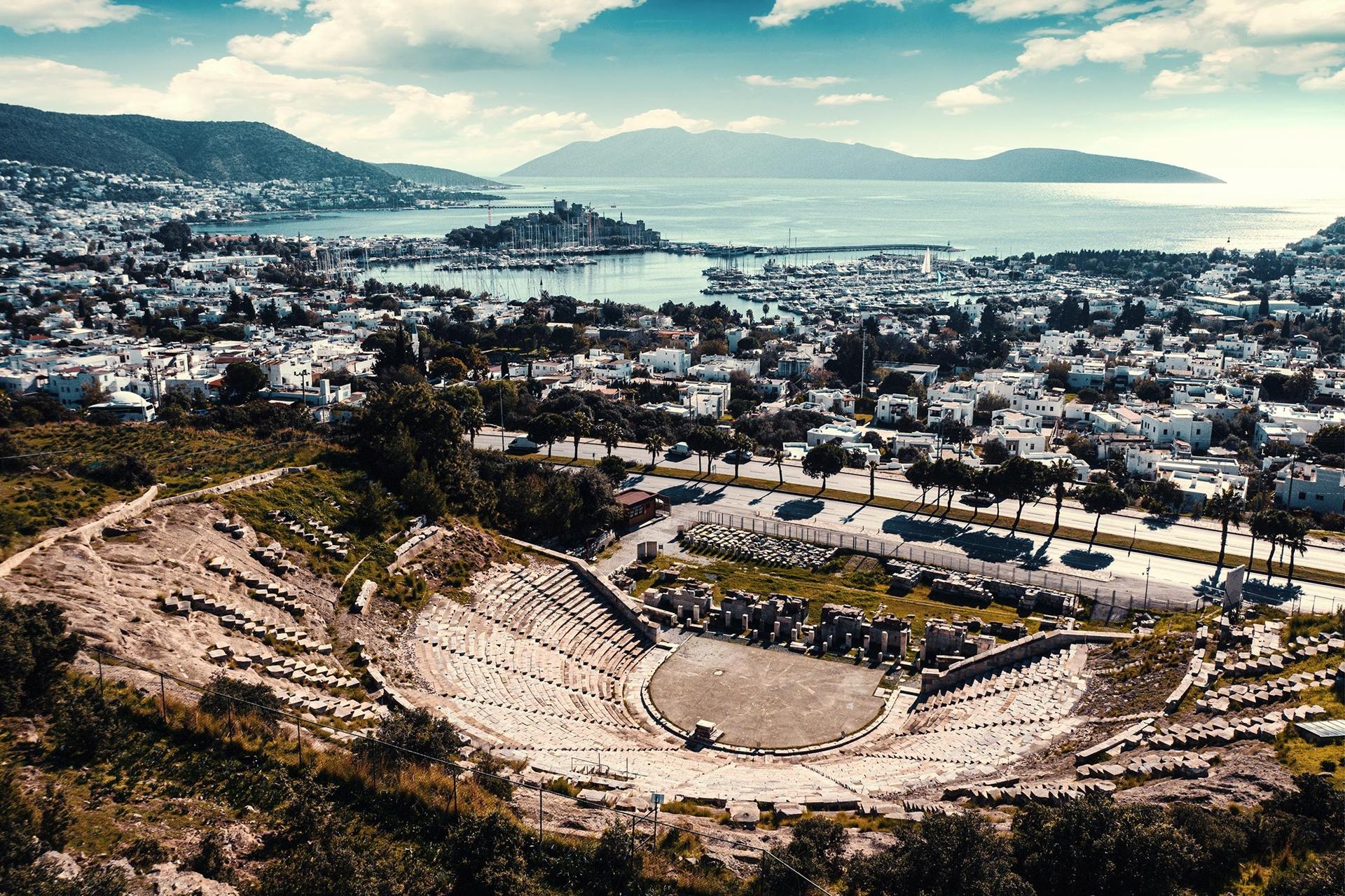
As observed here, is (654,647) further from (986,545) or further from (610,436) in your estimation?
(610,436)

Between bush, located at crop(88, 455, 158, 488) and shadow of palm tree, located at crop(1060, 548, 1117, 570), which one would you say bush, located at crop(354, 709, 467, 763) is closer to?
bush, located at crop(88, 455, 158, 488)

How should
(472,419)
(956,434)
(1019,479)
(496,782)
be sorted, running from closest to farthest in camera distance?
1. (496,782)
2. (1019,479)
3. (472,419)
4. (956,434)

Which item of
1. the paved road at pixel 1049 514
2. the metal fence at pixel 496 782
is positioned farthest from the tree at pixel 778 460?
the metal fence at pixel 496 782

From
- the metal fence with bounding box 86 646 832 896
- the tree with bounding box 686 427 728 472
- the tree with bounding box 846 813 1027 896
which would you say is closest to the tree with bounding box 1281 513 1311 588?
the tree with bounding box 686 427 728 472

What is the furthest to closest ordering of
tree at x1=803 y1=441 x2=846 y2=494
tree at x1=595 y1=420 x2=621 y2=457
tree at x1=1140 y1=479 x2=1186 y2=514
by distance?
tree at x1=595 y1=420 x2=621 y2=457
tree at x1=803 y1=441 x2=846 y2=494
tree at x1=1140 y1=479 x2=1186 y2=514

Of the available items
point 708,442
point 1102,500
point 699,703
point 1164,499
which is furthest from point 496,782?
point 1164,499

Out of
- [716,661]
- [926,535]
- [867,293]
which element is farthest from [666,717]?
[867,293]
